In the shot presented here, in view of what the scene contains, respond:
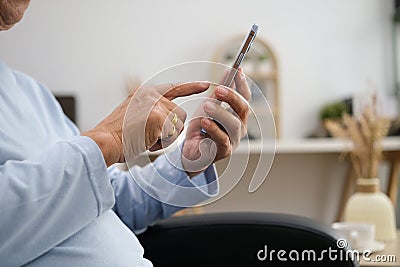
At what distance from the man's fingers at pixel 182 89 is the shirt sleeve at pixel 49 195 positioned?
0.40 ft

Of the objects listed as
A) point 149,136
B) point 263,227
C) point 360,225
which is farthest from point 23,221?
point 360,225

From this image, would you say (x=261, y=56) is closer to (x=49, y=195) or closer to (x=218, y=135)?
(x=218, y=135)

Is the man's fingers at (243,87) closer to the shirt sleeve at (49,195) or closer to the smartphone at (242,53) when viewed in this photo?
the smartphone at (242,53)

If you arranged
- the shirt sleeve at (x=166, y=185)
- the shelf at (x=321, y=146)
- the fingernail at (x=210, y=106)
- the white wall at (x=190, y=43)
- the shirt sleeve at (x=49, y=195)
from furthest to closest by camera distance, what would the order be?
1. the white wall at (x=190, y=43)
2. the shelf at (x=321, y=146)
3. the shirt sleeve at (x=166, y=185)
4. the fingernail at (x=210, y=106)
5. the shirt sleeve at (x=49, y=195)

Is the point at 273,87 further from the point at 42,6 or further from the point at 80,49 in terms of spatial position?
the point at 42,6

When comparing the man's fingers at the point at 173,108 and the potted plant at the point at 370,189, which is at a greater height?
the man's fingers at the point at 173,108

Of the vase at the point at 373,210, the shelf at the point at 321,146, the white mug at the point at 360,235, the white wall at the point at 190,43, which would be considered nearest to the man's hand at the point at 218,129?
the white mug at the point at 360,235

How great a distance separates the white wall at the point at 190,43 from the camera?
3.12m

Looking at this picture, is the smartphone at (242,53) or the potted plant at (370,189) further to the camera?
the potted plant at (370,189)

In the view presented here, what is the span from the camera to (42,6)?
312 cm

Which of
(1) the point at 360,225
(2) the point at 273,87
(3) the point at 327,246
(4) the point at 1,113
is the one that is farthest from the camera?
(2) the point at 273,87

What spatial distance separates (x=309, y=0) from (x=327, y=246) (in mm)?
2331

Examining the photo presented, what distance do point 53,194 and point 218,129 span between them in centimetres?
25

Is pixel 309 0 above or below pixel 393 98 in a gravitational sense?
above
